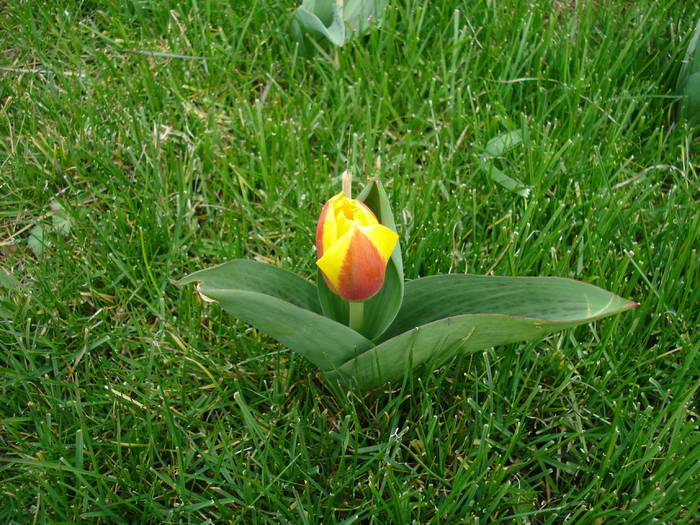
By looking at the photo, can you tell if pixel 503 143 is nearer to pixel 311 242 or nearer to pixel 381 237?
Answer: pixel 311 242

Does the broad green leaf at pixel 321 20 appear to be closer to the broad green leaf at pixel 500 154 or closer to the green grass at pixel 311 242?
the green grass at pixel 311 242

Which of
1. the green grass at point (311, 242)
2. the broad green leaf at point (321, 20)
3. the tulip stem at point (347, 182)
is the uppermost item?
the broad green leaf at point (321, 20)

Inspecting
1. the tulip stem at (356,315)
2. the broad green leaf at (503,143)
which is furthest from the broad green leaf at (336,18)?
the tulip stem at (356,315)

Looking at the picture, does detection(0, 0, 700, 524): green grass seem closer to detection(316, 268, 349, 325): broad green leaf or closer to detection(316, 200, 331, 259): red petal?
detection(316, 268, 349, 325): broad green leaf

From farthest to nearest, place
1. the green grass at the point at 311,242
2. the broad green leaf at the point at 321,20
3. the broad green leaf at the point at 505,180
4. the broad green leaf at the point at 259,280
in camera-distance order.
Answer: the broad green leaf at the point at 321,20
the broad green leaf at the point at 505,180
the green grass at the point at 311,242
the broad green leaf at the point at 259,280

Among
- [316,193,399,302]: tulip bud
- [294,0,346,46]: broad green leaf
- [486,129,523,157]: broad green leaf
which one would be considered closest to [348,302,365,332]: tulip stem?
[316,193,399,302]: tulip bud

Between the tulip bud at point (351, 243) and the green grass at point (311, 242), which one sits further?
the green grass at point (311, 242)

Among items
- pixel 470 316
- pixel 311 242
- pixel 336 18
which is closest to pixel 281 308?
pixel 470 316
